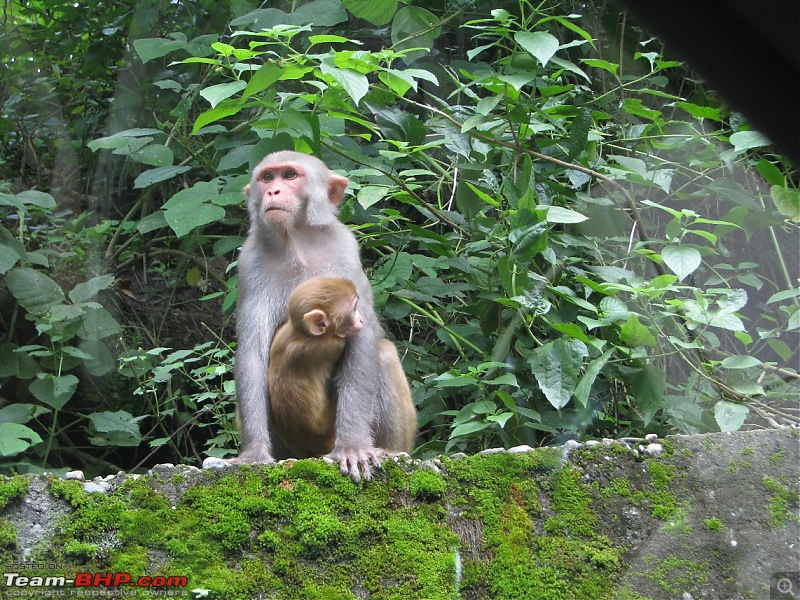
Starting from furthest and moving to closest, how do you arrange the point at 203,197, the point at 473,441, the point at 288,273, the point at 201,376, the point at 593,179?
the point at 201,376 → the point at 593,179 → the point at 203,197 → the point at 473,441 → the point at 288,273

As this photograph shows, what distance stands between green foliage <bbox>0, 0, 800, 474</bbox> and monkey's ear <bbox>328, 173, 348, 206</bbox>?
155mm

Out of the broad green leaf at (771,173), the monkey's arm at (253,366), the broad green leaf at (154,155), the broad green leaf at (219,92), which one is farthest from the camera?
the broad green leaf at (154,155)

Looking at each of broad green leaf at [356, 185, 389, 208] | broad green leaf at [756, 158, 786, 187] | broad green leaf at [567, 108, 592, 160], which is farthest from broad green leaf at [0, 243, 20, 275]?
broad green leaf at [756, 158, 786, 187]

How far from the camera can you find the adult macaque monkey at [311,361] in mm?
4500

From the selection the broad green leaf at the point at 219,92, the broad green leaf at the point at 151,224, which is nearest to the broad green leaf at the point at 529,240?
the broad green leaf at the point at 219,92

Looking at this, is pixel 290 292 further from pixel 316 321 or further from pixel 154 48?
pixel 154 48

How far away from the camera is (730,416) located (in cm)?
479

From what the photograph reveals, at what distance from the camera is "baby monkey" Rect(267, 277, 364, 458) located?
14.8 ft

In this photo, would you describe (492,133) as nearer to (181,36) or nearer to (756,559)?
(181,36)

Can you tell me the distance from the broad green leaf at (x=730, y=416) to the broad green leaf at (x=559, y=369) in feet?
2.74

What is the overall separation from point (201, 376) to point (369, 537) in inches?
162

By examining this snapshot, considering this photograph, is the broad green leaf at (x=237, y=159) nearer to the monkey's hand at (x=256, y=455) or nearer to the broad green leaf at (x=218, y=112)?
the broad green leaf at (x=218, y=112)

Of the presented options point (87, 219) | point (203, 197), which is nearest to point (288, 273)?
point (203, 197)

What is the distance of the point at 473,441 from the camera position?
5.61m
